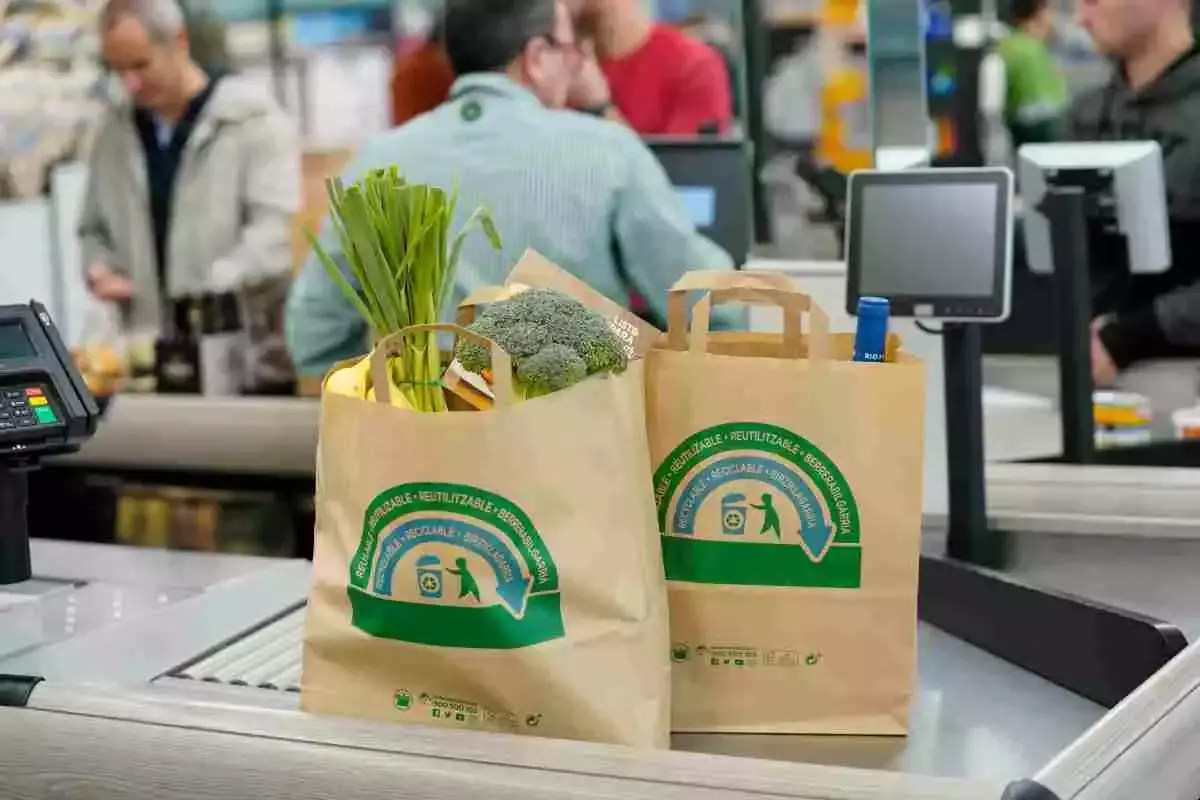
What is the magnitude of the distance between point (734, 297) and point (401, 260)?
258 mm

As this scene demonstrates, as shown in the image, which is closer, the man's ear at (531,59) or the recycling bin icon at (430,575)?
the recycling bin icon at (430,575)

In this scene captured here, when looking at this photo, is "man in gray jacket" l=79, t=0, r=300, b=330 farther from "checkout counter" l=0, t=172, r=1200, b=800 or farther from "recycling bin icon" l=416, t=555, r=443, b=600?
"recycling bin icon" l=416, t=555, r=443, b=600

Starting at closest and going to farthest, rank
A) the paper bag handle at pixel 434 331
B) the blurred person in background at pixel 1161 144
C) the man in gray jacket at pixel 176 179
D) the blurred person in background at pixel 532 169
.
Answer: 1. the paper bag handle at pixel 434 331
2. the blurred person in background at pixel 532 169
3. the blurred person in background at pixel 1161 144
4. the man in gray jacket at pixel 176 179

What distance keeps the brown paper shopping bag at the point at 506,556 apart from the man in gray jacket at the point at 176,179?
3041mm

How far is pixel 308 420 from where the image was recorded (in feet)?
11.0

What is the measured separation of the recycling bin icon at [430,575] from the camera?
2.91 ft

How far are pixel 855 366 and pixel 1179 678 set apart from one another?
0.33 meters

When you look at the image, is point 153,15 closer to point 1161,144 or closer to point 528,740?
point 1161,144

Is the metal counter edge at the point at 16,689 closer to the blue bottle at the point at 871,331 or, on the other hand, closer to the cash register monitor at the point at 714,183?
the blue bottle at the point at 871,331

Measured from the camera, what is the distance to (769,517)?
3.11 ft

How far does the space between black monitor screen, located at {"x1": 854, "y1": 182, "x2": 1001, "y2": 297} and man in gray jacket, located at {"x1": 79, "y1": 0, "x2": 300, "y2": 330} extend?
9.27 ft

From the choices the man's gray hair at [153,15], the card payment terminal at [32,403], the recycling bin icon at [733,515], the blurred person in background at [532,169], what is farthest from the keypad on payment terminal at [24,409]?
the man's gray hair at [153,15]

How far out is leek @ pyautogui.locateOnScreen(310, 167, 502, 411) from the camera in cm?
92

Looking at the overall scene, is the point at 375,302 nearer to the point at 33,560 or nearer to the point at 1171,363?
the point at 33,560
